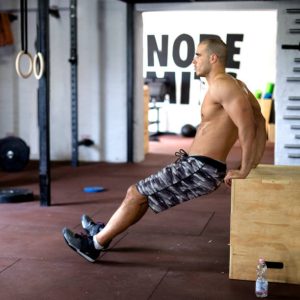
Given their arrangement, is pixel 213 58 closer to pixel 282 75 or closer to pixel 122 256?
pixel 122 256

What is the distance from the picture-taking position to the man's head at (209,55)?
3156 mm

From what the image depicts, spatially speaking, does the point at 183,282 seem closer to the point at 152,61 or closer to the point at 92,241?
the point at 92,241

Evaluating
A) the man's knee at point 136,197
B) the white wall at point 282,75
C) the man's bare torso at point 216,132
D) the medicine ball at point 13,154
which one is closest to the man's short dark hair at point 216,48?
the man's bare torso at point 216,132

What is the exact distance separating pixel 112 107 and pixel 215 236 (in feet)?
12.5

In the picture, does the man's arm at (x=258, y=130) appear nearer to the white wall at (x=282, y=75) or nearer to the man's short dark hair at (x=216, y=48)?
the man's short dark hair at (x=216, y=48)

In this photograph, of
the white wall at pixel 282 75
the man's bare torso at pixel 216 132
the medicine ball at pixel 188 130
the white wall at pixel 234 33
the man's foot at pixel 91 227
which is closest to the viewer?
the man's bare torso at pixel 216 132

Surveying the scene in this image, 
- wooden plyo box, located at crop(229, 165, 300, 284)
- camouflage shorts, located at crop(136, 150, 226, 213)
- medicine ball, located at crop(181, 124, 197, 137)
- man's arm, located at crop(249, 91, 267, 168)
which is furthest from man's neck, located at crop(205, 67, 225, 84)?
medicine ball, located at crop(181, 124, 197, 137)

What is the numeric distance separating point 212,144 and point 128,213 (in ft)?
2.10

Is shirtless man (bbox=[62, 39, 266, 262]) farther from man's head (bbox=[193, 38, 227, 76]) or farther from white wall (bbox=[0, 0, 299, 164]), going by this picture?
white wall (bbox=[0, 0, 299, 164])

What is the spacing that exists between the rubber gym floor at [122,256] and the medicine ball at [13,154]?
3.91 feet

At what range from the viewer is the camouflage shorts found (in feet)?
10.3

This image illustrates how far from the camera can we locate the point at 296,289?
9.78 ft

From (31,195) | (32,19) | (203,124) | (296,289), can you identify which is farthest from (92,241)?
(32,19)

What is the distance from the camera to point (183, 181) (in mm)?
3186
